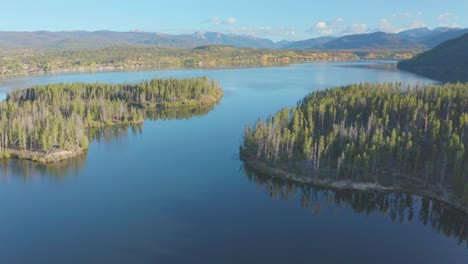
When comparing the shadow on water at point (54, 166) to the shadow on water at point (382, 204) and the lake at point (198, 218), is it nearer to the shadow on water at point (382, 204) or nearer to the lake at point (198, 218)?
the lake at point (198, 218)

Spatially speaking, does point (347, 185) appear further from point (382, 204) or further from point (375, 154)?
point (375, 154)

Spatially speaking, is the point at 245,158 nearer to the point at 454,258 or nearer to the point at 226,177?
the point at 226,177

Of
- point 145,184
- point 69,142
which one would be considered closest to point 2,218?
point 145,184

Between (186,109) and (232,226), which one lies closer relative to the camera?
(232,226)

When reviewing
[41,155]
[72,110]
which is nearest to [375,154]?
[41,155]

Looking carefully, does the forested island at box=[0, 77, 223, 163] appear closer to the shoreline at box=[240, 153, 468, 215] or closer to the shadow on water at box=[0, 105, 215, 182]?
the shadow on water at box=[0, 105, 215, 182]

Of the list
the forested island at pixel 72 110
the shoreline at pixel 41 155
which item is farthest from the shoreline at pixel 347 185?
the forested island at pixel 72 110

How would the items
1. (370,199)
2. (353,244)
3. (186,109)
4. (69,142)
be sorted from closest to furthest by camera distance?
(353,244)
(370,199)
(69,142)
(186,109)

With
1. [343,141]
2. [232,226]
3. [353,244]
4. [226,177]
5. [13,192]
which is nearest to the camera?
[353,244]
